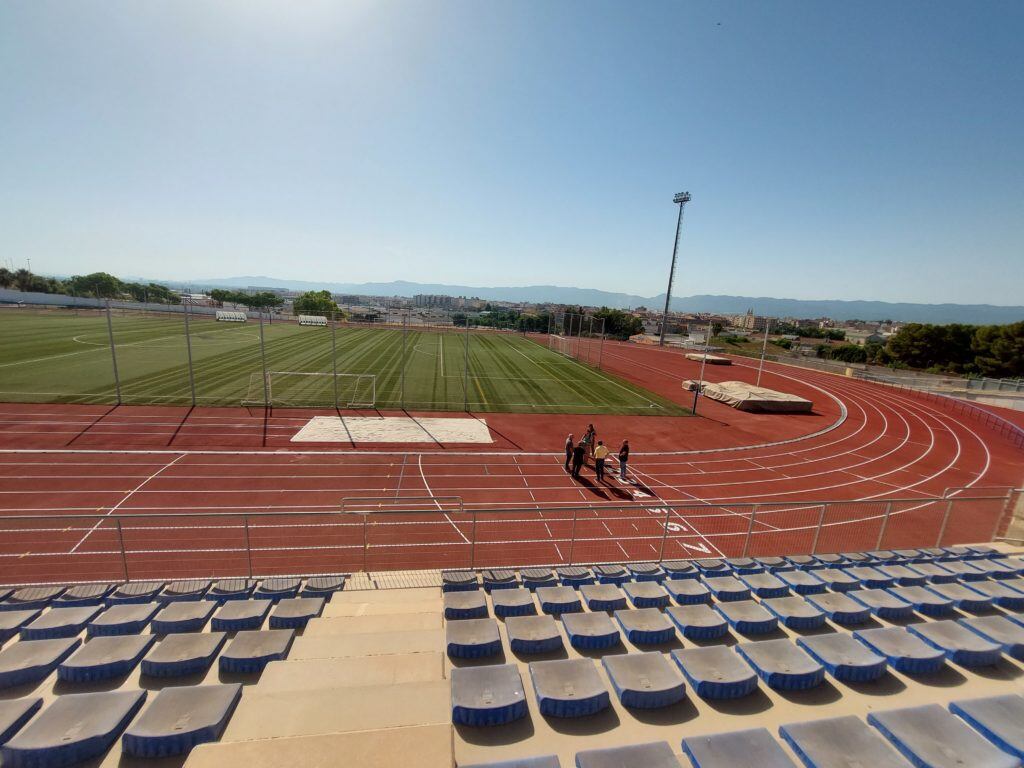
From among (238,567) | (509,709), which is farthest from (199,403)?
(509,709)

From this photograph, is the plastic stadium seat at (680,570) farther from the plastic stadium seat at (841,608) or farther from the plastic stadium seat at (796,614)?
the plastic stadium seat at (841,608)

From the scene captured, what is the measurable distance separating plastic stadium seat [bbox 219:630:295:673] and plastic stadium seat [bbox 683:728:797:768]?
528 cm

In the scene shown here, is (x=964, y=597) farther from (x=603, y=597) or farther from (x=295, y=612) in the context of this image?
(x=295, y=612)

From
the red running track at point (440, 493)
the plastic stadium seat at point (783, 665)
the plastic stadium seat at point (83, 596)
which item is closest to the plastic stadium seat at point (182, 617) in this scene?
the red running track at point (440, 493)

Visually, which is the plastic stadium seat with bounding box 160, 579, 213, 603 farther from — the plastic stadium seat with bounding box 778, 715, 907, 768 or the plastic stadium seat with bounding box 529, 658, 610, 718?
the plastic stadium seat with bounding box 778, 715, 907, 768

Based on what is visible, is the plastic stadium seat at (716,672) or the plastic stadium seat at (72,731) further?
the plastic stadium seat at (716,672)

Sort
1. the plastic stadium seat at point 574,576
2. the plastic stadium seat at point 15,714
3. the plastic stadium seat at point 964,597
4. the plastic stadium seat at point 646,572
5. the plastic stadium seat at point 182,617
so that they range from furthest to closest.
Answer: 1. the plastic stadium seat at point 646,572
2. the plastic stadium seat at point 574,576
3. the plastic stadium seat at point 964,597
4. the plastic stadium seat at point 182,617
5. the plastic stadium seat at point 15,714

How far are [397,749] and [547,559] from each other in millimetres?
10111

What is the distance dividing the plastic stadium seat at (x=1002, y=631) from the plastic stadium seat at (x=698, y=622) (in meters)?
4.08

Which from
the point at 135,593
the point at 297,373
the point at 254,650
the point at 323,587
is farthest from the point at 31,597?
the point at 297,373

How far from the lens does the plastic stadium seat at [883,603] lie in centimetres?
841

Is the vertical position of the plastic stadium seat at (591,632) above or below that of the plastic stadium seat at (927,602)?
above

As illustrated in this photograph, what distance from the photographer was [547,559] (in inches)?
522

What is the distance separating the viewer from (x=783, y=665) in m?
6.19
